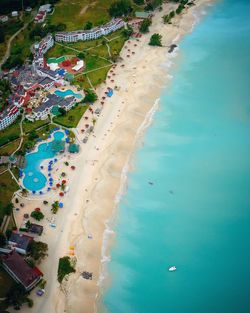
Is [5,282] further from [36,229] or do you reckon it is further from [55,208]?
[55,208]

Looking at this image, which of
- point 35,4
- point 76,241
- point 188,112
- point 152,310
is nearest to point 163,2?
point 35,4

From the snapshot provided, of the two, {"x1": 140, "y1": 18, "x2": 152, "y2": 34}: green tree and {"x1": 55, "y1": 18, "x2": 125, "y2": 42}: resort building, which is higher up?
{"x1": 55, "y1": 18, "x2": 125, "y2": 42}: resort building

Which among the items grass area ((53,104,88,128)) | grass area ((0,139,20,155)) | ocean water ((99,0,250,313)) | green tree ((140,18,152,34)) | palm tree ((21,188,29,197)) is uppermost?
green tree ((140,18,152,34))

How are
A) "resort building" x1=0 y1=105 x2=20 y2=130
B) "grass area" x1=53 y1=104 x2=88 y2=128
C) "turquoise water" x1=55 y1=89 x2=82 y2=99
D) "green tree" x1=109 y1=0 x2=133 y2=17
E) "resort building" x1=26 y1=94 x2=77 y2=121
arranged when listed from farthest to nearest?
"green tree" x1=109 y1=0 x2=133 y2=17, "turquoise water" x1=55 y1=89 x2=82 y2=99, "resort building" x1=26 y1=94 x2=77 y2=121, "grass area" x1=53 y1=104 x2=88 y2=128, "resort building" x1=0 y1=105 x2=20 y2=130

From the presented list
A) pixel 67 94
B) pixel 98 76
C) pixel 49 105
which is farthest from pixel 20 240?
pixel 98 76

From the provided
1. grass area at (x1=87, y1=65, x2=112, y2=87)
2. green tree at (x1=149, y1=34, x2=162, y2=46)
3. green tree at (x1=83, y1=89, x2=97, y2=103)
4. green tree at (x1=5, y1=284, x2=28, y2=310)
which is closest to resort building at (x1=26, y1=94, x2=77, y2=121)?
green tree at (x1=83, y1=89, x2=97, y2=103)

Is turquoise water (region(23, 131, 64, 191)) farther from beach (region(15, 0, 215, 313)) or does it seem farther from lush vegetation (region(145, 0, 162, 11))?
lush vegetation (region(145, 0, 162, 11))
